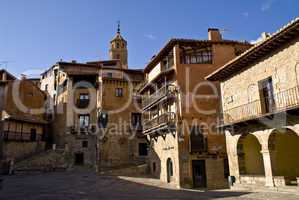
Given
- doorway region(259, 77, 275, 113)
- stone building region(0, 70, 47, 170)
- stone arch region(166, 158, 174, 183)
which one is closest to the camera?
doorway region(259, 77, 275, 113)

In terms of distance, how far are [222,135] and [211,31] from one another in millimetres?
9100

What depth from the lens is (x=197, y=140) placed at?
2056 centimetres

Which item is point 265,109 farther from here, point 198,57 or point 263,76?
point 198,57

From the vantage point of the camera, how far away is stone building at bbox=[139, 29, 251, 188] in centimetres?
2023

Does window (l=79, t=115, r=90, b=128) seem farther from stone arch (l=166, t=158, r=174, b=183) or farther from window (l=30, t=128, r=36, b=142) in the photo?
stone arch (l=166, t=158, r=174, b=183)

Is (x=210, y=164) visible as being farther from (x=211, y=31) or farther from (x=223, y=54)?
(x=211, y=31)

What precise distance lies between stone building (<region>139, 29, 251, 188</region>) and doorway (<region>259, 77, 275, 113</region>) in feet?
21.9

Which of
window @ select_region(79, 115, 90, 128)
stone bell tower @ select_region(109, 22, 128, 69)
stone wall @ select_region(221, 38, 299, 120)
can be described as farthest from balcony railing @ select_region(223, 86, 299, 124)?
stone bell tower @ select_region(109, 22, 128, 69)

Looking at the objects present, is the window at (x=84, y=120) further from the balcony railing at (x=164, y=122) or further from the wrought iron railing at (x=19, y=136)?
the balcony railing at (x=164, y=122)

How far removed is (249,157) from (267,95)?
4622 mm

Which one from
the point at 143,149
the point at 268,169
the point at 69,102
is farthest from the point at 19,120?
the point at 268,169

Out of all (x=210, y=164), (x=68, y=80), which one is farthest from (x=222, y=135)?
(x=68, y=80)

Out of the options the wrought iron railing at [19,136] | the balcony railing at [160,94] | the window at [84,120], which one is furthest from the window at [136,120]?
the wrought iron railing at [19,136]

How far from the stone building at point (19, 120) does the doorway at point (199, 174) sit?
2139 cm
